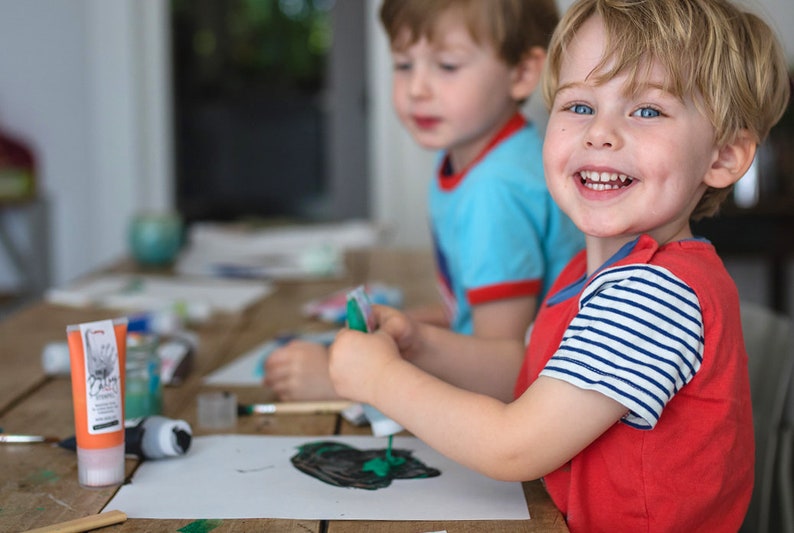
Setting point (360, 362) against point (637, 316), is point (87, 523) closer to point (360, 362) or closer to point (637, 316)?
point (360, 362)

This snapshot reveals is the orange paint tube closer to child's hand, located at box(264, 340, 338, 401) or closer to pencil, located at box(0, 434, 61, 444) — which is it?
pencil, located at box(0, 434, 61, 444)

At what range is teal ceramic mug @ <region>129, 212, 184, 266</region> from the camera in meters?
2.12

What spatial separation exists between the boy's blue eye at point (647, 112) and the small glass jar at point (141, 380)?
0.59 m

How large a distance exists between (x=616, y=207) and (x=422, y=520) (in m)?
0.32

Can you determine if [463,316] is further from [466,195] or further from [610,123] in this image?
[610,123]

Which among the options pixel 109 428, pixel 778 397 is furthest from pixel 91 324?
pixel 778 397

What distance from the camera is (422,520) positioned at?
748 millimetres

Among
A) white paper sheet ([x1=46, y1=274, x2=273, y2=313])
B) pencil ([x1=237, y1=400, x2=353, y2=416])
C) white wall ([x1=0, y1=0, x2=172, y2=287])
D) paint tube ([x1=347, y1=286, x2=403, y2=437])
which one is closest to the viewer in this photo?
paint tube ([x1=347, y1=286, x2=403, y2=437])

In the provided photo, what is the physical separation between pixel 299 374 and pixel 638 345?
1.62 ft

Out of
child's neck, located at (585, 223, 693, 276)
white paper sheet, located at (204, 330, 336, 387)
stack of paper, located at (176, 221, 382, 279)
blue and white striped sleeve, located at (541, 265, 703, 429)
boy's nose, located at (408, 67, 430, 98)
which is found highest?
boy's nose, located at (408, 67, 430, 98)

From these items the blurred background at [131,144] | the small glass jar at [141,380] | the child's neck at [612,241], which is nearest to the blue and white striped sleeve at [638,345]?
the child's neck at [612,241]

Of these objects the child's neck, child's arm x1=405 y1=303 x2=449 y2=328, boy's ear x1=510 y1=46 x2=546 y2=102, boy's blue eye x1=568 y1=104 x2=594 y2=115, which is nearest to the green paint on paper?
the child's neck

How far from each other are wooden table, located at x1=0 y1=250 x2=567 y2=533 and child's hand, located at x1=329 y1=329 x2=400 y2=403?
0.39ft

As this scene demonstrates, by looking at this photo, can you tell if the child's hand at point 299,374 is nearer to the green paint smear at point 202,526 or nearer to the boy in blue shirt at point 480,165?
the boy in blue shirt at point 480,165
